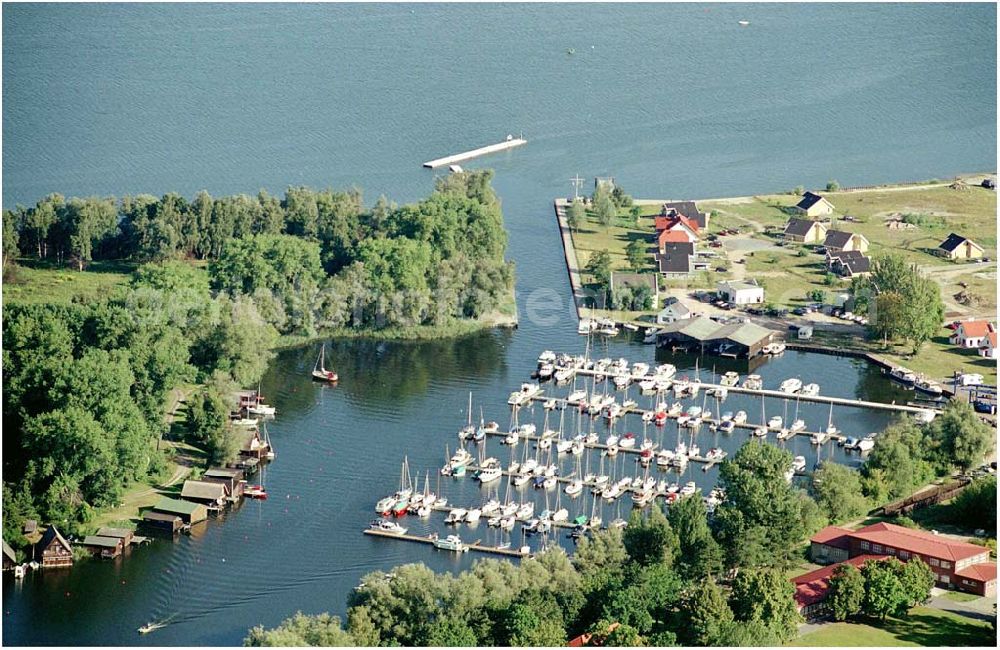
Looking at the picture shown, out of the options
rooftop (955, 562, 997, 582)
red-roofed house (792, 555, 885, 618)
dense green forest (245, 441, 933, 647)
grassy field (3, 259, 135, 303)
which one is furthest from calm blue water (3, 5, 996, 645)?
grassy field (3, 259, 135, 303)

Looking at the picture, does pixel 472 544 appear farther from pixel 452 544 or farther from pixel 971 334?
pixel 971 334

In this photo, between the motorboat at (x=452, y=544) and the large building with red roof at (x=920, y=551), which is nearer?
the large building with red roof at (x=920, y=551)

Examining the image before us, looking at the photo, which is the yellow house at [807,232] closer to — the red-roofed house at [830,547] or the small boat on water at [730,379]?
the small boat on water at [730,379]

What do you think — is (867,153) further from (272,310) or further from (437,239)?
(272,310)

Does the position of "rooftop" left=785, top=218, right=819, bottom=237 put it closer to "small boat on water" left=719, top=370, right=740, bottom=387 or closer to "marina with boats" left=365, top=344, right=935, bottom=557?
"marina with boats" left=365, top=344, right=935, bottom=557

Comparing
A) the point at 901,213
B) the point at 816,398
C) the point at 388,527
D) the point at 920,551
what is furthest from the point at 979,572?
the point at 901,213

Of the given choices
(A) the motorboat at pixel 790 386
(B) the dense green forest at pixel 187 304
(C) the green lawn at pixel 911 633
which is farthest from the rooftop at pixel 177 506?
(A) the motorboat at pixel 790 386
